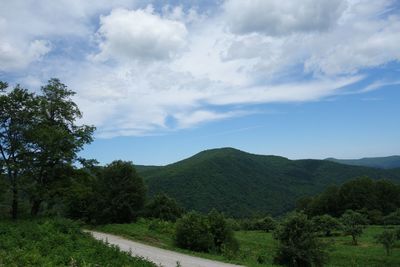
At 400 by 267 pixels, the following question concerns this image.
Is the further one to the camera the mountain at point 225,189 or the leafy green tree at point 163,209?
the mountain at point 225,189

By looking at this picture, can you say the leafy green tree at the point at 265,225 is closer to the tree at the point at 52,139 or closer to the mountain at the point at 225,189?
the tree at the point at 52,139

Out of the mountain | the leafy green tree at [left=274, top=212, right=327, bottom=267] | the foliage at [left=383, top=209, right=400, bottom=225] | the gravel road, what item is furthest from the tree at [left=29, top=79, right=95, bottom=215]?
the mountain

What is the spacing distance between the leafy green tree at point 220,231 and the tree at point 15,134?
1321cm

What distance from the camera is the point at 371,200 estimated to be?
99.2 m

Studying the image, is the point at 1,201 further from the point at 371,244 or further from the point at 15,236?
the point at 371,244

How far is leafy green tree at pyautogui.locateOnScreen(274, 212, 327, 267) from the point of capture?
942 inches

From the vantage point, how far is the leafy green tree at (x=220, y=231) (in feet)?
81.4

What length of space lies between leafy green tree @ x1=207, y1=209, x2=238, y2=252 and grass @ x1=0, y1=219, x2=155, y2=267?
7957 mm

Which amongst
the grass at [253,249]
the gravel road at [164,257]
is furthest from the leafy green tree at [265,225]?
the gravel road at [164,257]

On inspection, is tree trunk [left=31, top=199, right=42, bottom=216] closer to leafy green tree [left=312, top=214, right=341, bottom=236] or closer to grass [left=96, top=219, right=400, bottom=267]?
grass [left=96, top=219, right=400, bottom=267]

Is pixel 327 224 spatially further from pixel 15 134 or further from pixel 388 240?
pixel 15 134

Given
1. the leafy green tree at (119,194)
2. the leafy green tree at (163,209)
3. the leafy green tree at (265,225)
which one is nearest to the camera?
the leafy green tree at (119,194)

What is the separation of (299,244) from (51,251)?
14715mm

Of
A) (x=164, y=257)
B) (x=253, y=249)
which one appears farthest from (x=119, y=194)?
(x=164, y=257)
